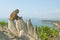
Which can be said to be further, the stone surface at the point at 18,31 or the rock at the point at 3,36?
the stone surface at the point at 18,31

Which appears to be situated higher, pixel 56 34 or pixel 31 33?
pixel 31 33

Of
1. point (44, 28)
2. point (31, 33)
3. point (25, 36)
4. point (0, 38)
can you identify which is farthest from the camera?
point (44, 28)

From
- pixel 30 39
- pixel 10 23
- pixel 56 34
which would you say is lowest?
pixel 56 34

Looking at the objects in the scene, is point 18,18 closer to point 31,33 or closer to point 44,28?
point 31,33

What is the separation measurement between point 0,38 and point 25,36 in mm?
536

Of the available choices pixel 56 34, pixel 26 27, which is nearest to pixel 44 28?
pixel 56 34

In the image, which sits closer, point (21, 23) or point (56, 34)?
point (21, 23)

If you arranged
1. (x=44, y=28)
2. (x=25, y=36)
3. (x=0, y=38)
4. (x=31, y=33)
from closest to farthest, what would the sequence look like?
(x=0, y=38), (x=25, y=36), (x=31, y=33), (x=44, y=28)

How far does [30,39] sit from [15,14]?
25.2 inches

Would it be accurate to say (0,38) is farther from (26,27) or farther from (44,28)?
(44,28)

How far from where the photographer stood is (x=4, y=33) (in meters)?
4.00

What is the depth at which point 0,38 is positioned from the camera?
3.89 metres

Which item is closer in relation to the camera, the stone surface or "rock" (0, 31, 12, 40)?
"rock" (0, 31, 12, 40)

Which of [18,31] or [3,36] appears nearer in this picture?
[3,36]
